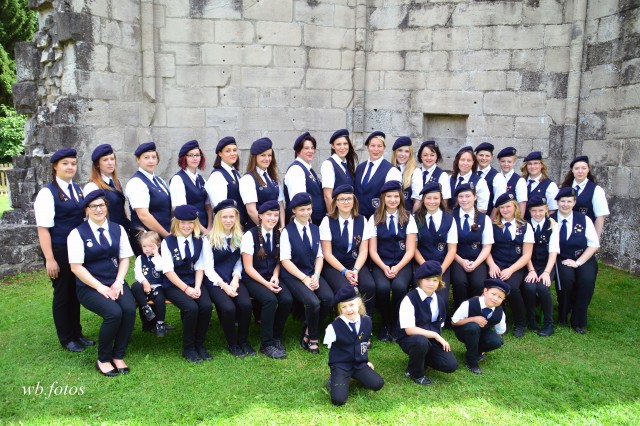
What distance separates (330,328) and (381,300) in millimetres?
1203

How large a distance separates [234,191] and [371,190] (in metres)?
1.46

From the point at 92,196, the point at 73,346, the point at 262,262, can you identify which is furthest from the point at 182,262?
the point at 73,346

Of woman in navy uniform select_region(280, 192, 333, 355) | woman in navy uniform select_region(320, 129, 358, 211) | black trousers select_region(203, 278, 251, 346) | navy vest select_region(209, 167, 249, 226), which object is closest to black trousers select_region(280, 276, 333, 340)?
woman in navy uniform select_region(280, 192, 333, 355)

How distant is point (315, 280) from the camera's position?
15.9ft

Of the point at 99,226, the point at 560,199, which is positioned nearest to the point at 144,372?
the point at 99,226

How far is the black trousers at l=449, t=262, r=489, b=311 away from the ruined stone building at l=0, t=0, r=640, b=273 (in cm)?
313

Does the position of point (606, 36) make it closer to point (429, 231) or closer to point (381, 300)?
point (429, 231)

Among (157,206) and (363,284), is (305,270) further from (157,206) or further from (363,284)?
(157,206)

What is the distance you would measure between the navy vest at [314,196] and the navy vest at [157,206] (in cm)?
124

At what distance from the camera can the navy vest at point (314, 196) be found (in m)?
5.44

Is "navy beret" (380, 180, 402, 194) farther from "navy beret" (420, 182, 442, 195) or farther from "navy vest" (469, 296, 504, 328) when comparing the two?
"navy vest" (469, 296, 504, 328)

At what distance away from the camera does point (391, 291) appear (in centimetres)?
512

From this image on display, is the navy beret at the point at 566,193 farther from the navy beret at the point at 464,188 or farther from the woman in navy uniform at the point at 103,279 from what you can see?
the woman in navy uniform at the point at 103,279

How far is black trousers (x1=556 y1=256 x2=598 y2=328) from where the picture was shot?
5262 millimetres
